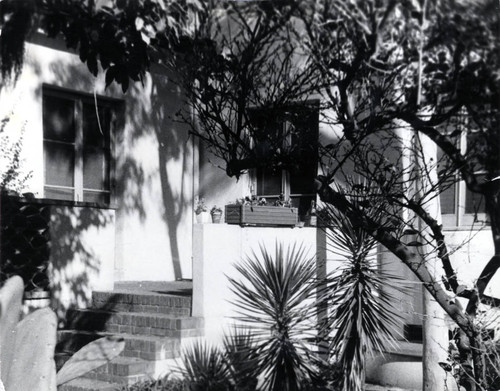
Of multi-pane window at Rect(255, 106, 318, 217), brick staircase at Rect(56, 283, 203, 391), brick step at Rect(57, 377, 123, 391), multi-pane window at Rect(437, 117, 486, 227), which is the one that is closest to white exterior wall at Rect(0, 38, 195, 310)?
brick staircase at Rect(56, 283, 203, 391)

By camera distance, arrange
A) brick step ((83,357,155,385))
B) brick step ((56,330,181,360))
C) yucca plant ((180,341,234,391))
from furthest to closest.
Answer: brick step ((83,357,155,385)) < brick step ((56,330,181,360)) < yucca plant ((180,341,234,391))

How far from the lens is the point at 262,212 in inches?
147

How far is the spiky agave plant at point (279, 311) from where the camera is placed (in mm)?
3650

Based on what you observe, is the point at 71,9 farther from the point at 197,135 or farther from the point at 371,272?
the point at 371,272

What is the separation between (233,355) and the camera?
354cm

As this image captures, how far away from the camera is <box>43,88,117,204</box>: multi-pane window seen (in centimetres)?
454

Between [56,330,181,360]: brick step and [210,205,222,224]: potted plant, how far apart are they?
2.96 feet

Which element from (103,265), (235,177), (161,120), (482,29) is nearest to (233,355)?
(235,177)

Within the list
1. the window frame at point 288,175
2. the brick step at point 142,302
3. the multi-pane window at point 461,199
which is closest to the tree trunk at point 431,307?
the multi-pane window at point 461,199

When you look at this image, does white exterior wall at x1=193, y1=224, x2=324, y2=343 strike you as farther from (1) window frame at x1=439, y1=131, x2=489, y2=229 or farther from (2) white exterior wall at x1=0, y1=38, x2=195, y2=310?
(1) window frame at x1=439, y1=131, x2=489, y2=229

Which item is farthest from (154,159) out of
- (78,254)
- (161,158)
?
(78,254)

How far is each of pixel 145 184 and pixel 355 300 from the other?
1.49 m

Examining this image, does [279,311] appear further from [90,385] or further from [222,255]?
[90,385]

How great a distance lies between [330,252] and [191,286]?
1116 mm
